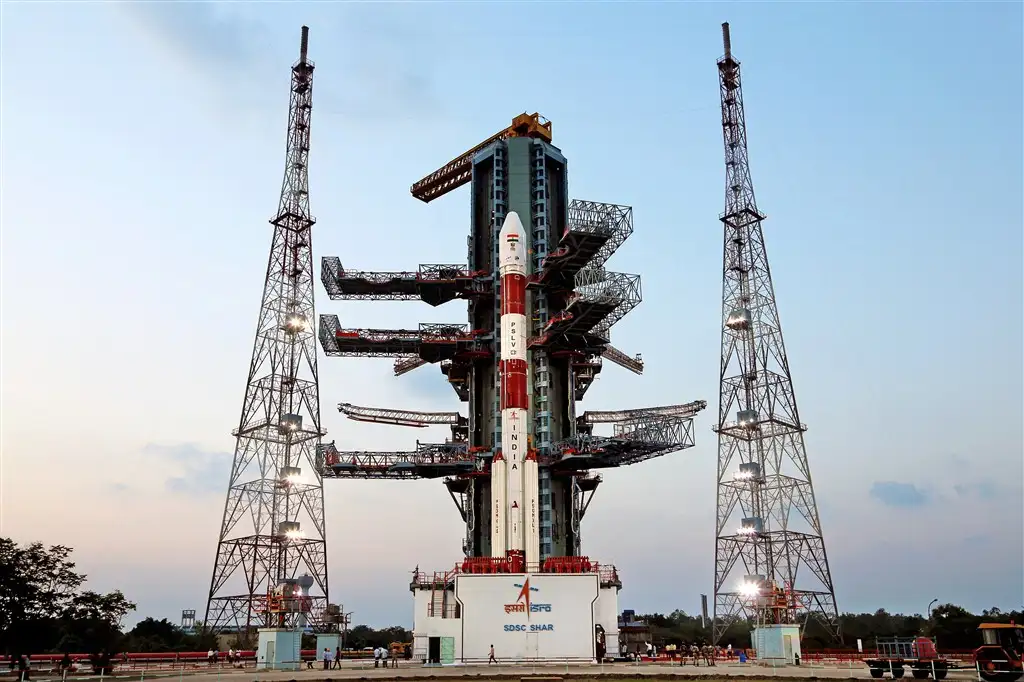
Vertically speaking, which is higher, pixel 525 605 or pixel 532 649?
pixel 525 605

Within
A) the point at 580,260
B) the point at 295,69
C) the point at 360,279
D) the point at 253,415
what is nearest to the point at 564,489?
the point at 580,260

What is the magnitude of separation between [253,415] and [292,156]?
2582cm

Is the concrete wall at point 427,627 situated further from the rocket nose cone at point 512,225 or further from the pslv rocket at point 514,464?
the rocket nose cone at point 512,225

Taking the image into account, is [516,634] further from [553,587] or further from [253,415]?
[253,415]

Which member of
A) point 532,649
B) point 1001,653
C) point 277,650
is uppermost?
point 1001,653

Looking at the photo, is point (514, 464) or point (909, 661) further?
point (514, 464)

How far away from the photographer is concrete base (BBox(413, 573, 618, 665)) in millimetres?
49250

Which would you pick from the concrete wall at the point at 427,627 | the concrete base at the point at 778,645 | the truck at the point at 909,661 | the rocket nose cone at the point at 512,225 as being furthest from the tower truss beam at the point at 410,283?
the truck at the point at 909,661

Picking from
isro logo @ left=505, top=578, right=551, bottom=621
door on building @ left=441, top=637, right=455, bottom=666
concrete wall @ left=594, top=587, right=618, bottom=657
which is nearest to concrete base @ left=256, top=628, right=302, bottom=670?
door on building @ left=441, top=637, right=455, bottom=666

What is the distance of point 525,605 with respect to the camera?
164 ft

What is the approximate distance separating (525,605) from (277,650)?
50.6 feet

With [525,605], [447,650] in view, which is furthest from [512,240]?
[447,650]

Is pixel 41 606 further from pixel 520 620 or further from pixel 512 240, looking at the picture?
pixel 512 240

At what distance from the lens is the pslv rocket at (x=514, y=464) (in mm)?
56500
